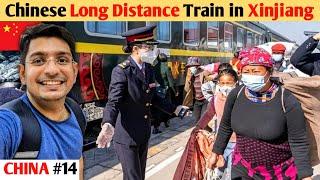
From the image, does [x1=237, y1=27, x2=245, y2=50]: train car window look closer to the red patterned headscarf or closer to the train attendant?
the train attendant

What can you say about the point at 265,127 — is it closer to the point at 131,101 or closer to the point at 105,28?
the point at 131,101

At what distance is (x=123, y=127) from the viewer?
11.8 ft

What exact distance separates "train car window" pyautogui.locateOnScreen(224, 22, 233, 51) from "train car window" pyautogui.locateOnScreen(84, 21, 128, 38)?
271 inches

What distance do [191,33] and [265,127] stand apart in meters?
8.24

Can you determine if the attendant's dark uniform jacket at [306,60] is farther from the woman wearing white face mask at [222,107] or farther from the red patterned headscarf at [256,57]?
the red patterned headscarf at [256,57]

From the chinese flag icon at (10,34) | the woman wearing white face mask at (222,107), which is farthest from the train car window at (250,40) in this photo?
the woman wearing white face mask at (222,107)

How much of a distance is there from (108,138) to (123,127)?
0.43 metres

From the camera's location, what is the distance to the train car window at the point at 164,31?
899 centimetres

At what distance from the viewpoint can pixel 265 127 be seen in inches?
108

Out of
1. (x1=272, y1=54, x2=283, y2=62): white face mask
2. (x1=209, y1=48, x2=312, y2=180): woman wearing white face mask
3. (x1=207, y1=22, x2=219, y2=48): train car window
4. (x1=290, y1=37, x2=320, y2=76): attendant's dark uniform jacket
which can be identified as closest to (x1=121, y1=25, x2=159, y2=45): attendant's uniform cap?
(x1=209, y1=48, x2=312, y2=180): woman wearing white face mask

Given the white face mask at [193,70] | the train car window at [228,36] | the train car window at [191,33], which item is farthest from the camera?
the train car window at [228,36]

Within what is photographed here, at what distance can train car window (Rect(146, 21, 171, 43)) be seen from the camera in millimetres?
8992

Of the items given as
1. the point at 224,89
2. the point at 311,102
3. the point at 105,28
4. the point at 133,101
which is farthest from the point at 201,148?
the point at 105,28

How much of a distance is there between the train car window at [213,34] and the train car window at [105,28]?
5.29 meters
